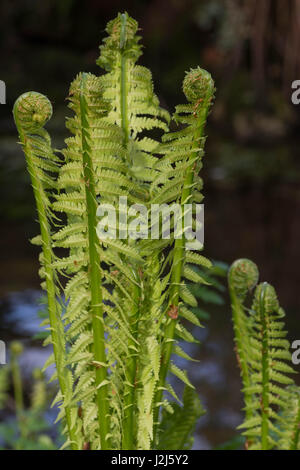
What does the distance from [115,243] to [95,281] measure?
3 centimetres

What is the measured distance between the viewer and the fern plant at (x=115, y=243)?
39 centimetres

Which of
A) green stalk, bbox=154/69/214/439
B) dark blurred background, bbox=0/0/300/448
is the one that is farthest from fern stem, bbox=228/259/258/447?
dark blurred background, bbox=0/0/300/448

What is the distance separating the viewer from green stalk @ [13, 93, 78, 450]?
390 mm

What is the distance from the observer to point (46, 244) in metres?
0.41

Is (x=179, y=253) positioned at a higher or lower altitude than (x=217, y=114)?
lower

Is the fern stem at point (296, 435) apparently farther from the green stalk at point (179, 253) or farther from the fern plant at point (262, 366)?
the green stalk at point (179, 253)

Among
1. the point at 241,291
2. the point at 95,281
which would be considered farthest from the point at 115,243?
the point at 241,291

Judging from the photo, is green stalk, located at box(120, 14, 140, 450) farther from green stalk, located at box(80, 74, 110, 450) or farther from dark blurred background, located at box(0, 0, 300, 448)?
dark blurred background, located at box(0, 0, 300, 448)

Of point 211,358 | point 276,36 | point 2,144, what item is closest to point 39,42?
point 2,144

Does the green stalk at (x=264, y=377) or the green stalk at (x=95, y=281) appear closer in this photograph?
the green stalk at (x=95, y=281)

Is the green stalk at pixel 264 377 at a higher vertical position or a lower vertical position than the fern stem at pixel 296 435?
higher

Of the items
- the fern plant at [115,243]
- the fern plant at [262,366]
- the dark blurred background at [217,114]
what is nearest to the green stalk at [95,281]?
the fern plant at [115,243]

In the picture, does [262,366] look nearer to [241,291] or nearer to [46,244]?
[241,291]

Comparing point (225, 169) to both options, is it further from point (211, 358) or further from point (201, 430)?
point (201, 430)
